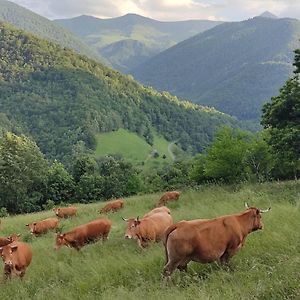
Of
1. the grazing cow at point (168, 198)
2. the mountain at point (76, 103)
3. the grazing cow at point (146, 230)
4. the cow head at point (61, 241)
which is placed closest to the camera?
the grazing cow at point (146, 230)

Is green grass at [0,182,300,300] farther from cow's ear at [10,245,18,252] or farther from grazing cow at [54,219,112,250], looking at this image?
cow's ear at [10,245,18,252]

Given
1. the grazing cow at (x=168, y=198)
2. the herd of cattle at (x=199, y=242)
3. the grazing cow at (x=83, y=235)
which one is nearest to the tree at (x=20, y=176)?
the grazing cow at (x=168, y=198)

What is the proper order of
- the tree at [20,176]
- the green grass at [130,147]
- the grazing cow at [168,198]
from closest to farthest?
the grazing cow at [168,198] → the tree at [20,176] → the green grass at [130,147]

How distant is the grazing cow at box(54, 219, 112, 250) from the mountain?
11718 cm

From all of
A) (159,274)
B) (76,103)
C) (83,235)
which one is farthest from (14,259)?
(76,103)

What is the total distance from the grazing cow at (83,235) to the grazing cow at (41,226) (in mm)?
6577

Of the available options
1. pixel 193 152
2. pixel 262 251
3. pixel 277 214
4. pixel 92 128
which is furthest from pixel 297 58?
pixel 193 152

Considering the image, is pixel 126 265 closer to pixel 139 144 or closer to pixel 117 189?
pixel 117 189

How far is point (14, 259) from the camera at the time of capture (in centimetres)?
1009

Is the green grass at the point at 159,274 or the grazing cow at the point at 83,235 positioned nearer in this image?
the green grass at the point at 159,274

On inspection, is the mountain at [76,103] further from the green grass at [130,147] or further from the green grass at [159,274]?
the green grass at [159,274]

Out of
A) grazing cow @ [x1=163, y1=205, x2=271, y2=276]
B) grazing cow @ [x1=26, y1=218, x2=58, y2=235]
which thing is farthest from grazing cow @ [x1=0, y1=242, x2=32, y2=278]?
grazing cow @ [x1=26, y1=218, x2=58, y2=235]

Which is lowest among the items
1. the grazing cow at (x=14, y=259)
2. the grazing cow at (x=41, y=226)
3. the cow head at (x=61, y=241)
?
the grazing cow at (x=41, y=226)

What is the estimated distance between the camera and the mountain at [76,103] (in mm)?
143125
